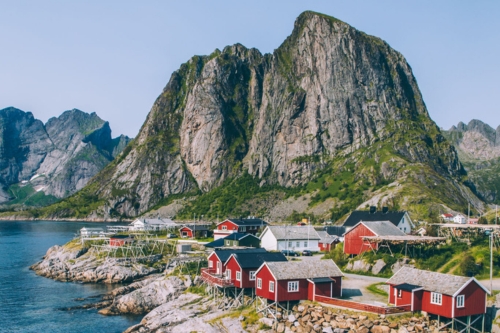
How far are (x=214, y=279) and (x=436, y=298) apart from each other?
24.0m

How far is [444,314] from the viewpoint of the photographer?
41281 millimetres

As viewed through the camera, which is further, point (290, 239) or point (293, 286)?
point (290, 239)

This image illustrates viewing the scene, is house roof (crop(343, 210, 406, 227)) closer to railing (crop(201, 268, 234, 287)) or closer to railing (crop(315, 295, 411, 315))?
railing (crop(201, 268, 234, 287))

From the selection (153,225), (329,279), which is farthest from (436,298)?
(153,225)

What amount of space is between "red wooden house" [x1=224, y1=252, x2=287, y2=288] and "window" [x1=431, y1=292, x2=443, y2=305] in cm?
1717

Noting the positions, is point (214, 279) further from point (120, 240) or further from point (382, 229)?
point (120, 240)

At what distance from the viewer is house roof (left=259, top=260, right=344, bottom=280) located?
48562mm

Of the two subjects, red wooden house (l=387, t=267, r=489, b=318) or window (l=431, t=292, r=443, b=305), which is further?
window (l=431, t=292, r=443, b=305)

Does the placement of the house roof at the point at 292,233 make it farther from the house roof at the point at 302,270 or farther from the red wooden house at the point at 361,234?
the house roof at the point at 302,270

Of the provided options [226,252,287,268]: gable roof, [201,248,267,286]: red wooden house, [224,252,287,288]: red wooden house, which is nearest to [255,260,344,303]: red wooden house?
[224,252,287,288]: red wooden house

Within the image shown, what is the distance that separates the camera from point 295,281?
48.5m

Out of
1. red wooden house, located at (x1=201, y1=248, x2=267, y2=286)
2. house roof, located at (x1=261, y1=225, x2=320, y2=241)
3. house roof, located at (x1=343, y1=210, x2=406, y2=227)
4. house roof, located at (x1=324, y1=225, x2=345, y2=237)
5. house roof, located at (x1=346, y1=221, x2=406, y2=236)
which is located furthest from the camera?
house roof, located at (x1=324, y1=225, x2=345, y2=237)

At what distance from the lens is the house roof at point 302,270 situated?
48562 mm

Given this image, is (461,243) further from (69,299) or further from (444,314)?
(69,299)
